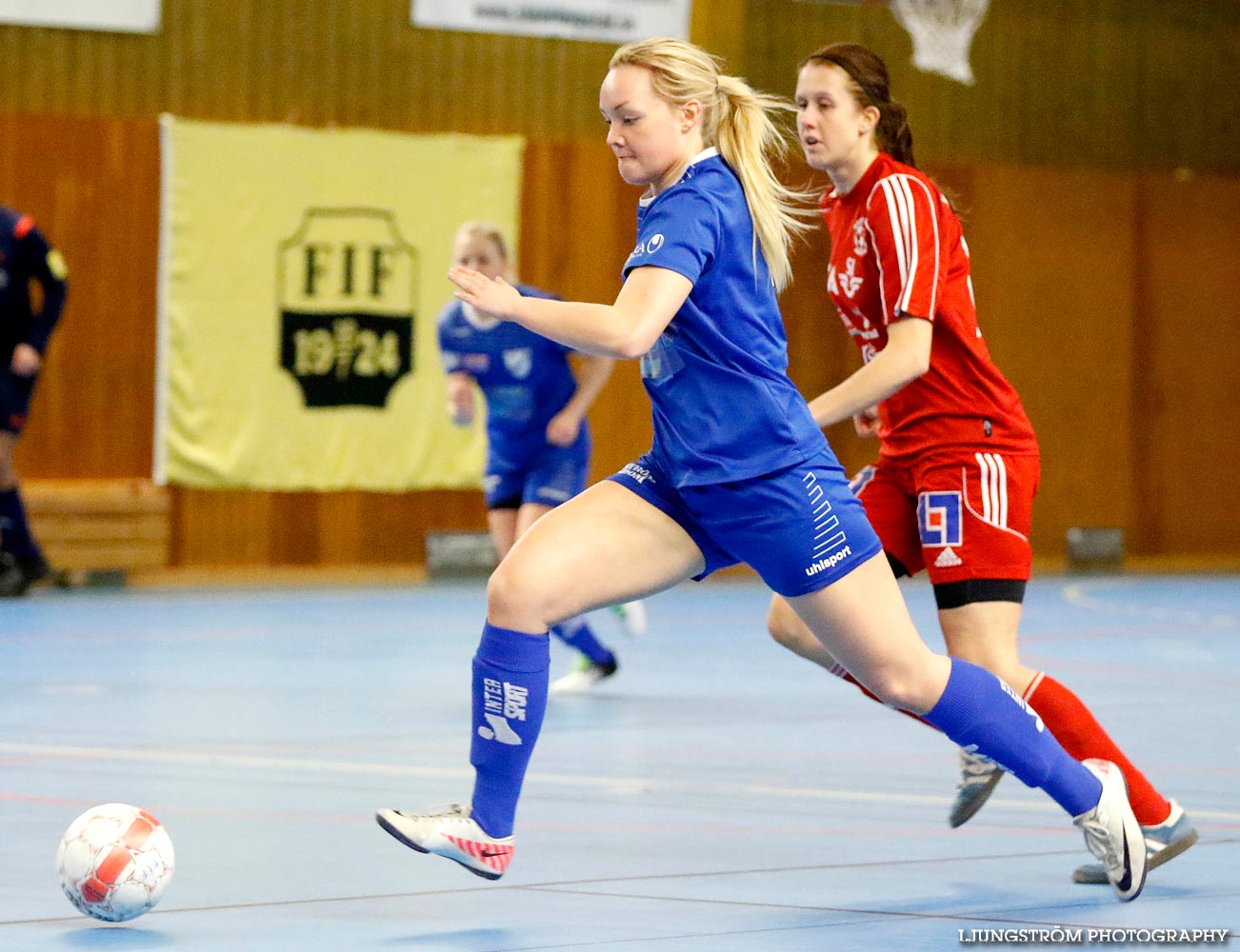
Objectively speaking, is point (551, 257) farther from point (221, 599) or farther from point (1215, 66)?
point (1215, 66)

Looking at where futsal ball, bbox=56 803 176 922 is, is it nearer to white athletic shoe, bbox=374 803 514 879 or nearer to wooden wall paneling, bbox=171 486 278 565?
white athletic shoe, bbox=374 803 514 879

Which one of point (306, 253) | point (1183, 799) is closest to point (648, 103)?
point (1183, 799)

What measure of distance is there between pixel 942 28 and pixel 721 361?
10.4 meters

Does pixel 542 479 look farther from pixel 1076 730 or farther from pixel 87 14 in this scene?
pixel 87 14

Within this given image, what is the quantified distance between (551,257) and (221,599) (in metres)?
3.80

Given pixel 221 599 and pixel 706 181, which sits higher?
pixel 706 181

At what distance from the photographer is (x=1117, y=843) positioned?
4.03m

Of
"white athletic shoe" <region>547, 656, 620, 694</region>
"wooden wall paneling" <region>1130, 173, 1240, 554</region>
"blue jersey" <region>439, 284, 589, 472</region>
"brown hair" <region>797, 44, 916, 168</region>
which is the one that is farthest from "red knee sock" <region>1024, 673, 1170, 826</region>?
"wooden wall paneling" <region>1130, 173, 1240, 554</region>

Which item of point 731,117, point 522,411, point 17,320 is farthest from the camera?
point 17,320

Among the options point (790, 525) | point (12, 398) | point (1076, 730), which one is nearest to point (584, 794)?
point (1076, 730)

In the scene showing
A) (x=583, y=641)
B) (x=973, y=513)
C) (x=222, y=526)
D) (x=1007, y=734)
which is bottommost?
(x=222, y=526)

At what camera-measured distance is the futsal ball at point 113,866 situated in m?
3.71

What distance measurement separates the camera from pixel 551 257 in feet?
46.9

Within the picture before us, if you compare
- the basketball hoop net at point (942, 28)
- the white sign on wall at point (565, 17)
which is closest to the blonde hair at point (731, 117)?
the basketball hoop net at point (942, 28)
